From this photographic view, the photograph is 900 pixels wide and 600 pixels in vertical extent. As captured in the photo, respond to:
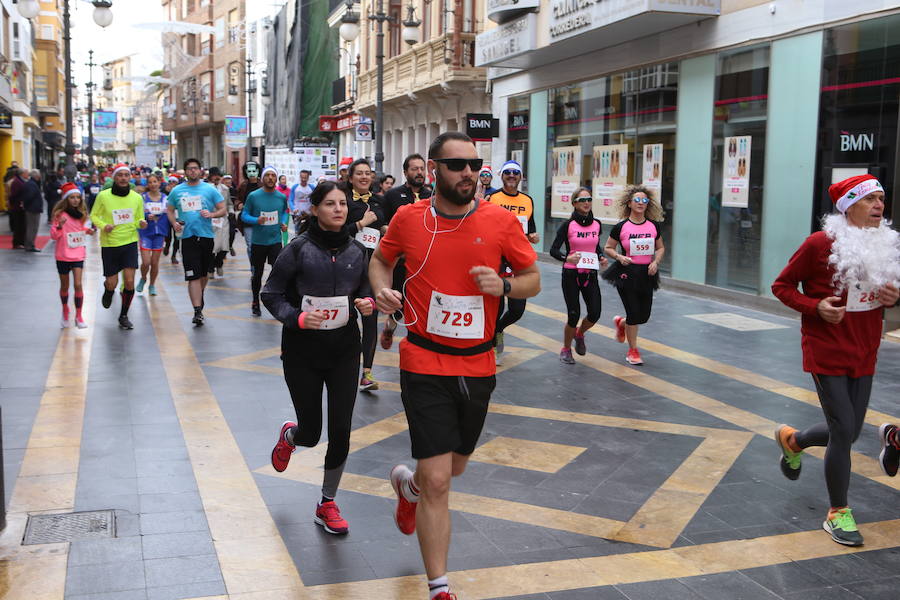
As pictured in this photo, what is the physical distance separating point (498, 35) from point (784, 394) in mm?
15221

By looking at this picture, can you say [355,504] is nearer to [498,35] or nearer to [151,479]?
[151,479]

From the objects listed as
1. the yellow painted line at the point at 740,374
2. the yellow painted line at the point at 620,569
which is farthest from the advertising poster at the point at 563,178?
the yellow painted line at the point at 620,569

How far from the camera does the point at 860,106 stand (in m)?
12.0

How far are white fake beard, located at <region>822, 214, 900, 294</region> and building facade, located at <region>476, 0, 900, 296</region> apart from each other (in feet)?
23.6

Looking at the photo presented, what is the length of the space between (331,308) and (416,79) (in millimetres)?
25771

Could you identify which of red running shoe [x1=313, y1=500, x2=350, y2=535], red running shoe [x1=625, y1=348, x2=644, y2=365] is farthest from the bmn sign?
red running shoe [x1=313, y1=500, x2=350, y2=535]

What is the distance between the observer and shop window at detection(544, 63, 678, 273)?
16.6 meters

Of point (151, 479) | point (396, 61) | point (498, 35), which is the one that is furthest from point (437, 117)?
point (151, 479)

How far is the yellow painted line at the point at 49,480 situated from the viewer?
419 centimetres

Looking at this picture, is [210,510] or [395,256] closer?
[395,256]

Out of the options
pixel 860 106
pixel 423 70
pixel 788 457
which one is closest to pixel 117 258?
pixel 788 457

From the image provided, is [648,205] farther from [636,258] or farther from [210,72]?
[210,72]

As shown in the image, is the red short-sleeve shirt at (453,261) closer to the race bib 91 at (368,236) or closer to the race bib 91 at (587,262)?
the race bib 91 at (368,236)

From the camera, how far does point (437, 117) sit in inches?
1206
